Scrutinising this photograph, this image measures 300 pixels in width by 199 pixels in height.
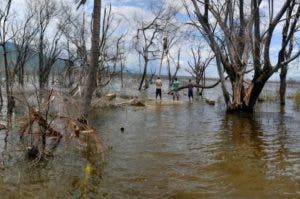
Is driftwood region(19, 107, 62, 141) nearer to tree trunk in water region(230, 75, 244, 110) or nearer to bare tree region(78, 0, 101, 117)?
bare tree region(78, 0, 101, 117)

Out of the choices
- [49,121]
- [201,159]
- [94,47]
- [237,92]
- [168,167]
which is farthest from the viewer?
[237,92]

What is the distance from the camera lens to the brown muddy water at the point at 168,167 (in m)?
10.4

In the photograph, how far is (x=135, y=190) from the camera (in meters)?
10.5

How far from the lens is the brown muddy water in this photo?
34.2ft

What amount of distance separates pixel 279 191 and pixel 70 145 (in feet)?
19.4

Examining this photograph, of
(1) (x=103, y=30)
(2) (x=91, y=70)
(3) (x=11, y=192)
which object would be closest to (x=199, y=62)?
(1) (x=103, y=30)

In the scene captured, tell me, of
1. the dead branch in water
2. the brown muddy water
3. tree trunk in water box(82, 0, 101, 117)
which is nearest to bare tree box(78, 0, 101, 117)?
tree trunk in water box(82, 0, 101, 117)

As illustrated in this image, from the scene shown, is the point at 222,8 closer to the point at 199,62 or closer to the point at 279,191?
the point at 279,191

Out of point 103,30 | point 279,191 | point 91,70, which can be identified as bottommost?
point 279,191

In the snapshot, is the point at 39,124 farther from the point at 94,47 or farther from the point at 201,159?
the point at 94,47

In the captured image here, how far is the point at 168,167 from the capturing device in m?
12.9

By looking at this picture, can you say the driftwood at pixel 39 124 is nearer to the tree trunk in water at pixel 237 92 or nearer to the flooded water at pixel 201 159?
the flooded water at pixel 201 159

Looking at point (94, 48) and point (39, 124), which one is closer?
point (39, 124)

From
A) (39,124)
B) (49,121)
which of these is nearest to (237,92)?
(49,121)
